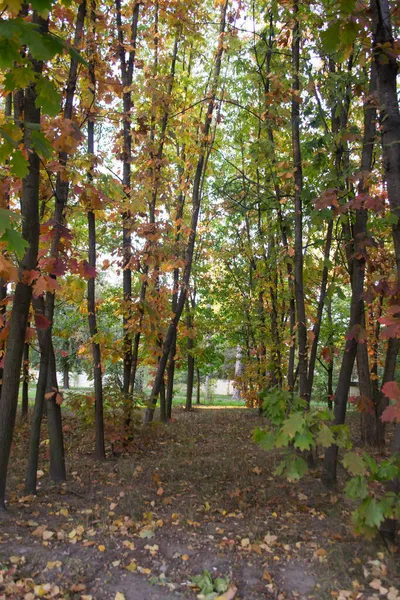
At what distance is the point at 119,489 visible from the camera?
481cm

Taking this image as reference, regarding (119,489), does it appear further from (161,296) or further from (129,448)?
(161,296)

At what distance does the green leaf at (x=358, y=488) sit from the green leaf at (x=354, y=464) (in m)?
0.07

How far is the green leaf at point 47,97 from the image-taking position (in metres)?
2.44

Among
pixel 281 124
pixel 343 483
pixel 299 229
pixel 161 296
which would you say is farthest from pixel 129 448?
pixel 281 124

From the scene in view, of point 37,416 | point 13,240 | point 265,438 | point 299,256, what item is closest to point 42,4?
point 13,240

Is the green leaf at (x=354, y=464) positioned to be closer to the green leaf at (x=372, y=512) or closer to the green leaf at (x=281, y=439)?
the green leaf at (x=372, y=512)

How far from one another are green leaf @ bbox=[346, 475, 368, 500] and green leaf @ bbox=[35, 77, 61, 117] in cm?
299

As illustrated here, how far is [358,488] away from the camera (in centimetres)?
293

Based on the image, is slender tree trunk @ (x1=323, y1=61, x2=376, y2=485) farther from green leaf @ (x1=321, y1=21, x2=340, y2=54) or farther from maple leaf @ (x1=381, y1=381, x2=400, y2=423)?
green leaf @ (x1=321, y1=21, x2=340, y2=54)

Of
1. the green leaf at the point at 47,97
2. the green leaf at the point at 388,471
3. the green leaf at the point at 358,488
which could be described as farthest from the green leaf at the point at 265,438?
the green leaf at the point at 47,97

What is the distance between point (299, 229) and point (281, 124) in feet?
5.44

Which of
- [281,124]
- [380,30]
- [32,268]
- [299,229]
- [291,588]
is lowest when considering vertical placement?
[291,588]

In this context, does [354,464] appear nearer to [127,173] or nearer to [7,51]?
[7,51]

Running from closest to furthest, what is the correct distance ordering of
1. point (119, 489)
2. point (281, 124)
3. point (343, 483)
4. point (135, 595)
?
point (135, 595) < point (119, 489) < point (343, 483) < point (281, 124)
